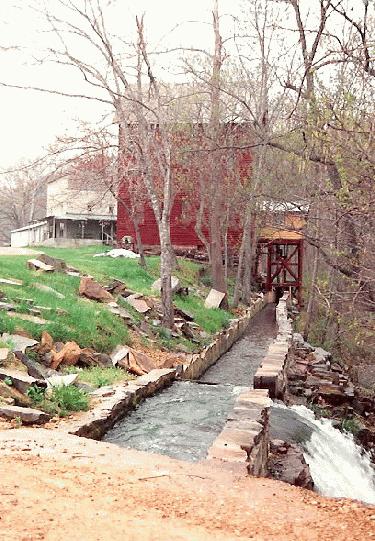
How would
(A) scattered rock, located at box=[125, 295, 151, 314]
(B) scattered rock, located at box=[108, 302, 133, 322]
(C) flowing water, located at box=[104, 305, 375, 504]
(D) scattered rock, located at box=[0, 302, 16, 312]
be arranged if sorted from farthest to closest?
(A) scattered rock, located at box=[125, 295, 151, 314] < (B) scattered rock, located at box=[108, 302, 133, 322] < (D) scattered rock, located at box=[0, 302, 16, 312] < (C) flowing water, located at box=[104, 305, 375, 504]

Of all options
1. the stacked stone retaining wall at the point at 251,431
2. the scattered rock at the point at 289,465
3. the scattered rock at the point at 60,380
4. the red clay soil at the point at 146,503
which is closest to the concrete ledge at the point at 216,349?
the stacked stone retaining wall at the point at 251,431

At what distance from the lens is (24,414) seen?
680cm

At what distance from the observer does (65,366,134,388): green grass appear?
9.23 metres

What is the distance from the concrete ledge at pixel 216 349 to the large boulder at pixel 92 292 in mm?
2779

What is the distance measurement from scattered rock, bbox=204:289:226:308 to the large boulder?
7.36m

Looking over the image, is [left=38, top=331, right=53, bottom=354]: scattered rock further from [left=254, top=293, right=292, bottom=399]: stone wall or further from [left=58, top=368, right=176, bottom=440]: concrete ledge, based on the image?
[left=254, top=293, right=292, bottom=399]: stone wall

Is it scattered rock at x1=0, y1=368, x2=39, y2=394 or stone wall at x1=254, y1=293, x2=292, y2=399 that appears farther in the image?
stone wall at x1=254, y1=293, x2=292, y2=399

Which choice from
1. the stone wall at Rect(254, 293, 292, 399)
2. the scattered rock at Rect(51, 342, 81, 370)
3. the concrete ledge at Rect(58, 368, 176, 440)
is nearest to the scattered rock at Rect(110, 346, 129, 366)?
the concrete ledge at Rect(58, 368, 176, 440)

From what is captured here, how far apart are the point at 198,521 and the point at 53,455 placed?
1.98 m

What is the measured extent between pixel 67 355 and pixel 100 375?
0.69m

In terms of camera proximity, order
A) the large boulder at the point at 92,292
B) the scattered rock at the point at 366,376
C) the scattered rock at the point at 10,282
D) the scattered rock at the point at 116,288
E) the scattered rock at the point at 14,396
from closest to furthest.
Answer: the scattered rock at the point at 14,396 < the scattered rock at the point at 10,282 < the large boulder at the point at 92,292 < the scattered rock at the point at 116,288 < the scattered rock at the point at 366,376

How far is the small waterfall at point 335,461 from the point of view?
8.06 metres

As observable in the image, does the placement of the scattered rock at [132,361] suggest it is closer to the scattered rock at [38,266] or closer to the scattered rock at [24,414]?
the scattered rock at [24,414]

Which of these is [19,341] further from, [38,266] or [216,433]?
[38,266]
